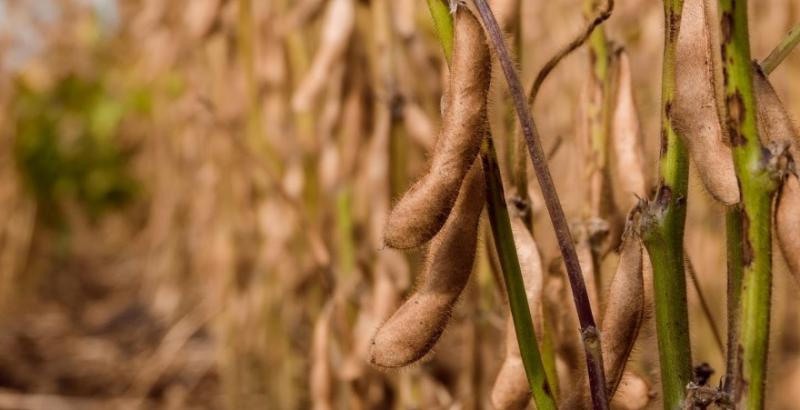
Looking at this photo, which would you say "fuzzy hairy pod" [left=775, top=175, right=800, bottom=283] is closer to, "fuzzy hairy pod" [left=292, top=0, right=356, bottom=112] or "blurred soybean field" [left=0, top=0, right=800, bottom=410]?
"blurred soybean field" [left=0, top=0, right=800, bottom=410]

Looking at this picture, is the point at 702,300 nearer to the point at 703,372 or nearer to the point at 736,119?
the point at 703,372

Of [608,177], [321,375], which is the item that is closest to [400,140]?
[321,375]

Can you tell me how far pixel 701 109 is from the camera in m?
0.48

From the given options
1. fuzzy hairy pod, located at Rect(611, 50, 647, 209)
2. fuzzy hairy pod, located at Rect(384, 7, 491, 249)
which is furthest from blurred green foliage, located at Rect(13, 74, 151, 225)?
fuzzy hairy pod, located at Rect(384, 7, 491, 249)

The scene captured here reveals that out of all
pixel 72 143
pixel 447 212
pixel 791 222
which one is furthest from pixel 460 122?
pixel 72 143

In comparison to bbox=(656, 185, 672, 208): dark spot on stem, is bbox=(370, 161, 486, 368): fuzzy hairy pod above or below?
below

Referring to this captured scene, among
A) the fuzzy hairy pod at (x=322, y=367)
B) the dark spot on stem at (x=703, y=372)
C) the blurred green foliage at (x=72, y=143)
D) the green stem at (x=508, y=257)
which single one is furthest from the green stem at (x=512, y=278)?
the blurred green foliage at (x=72, y=143)

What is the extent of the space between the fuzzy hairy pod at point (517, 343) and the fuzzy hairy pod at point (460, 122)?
0.11m

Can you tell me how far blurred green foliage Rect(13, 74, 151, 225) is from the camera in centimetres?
320

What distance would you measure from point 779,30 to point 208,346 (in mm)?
1572

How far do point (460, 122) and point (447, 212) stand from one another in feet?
0.13

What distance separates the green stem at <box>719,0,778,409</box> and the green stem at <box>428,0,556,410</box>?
88 mm

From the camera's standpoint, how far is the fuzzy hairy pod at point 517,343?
0.58 m

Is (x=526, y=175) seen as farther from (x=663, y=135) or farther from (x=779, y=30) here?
(x=779, y=30)
